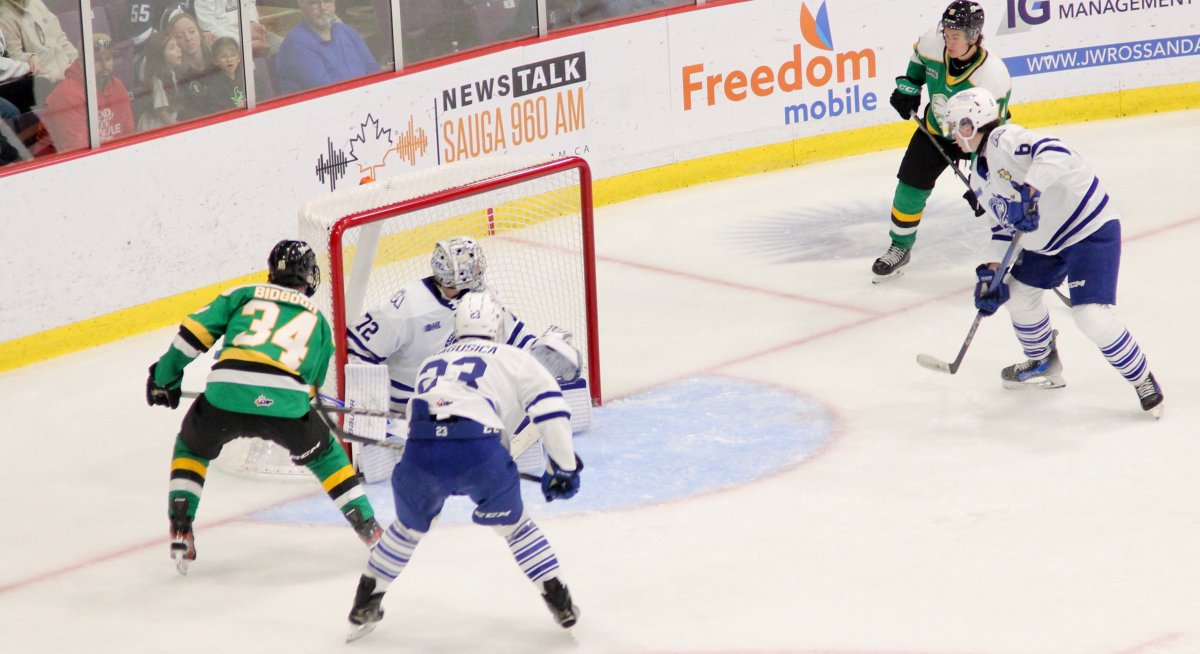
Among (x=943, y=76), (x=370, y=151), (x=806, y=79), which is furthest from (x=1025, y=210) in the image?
(x=806, y=79)

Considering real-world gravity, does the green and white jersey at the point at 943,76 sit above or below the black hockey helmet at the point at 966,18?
below

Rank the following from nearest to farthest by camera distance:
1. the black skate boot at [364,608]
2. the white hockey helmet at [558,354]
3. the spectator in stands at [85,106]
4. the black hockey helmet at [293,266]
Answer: the black skate boot at [364,608] → the white hockey helmet at [558,354] → the black hockey helmet at [293,266] → the spectator in stands at [85,106]

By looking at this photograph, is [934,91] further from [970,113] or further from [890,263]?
[970,113]

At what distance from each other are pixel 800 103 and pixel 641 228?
1.17 metres

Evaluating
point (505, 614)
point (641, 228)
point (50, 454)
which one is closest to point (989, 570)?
point (505, 614)

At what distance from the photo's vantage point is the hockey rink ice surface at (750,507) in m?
4.53

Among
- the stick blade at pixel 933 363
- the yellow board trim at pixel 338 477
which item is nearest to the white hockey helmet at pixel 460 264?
the yellow board trim at pixel 338 477

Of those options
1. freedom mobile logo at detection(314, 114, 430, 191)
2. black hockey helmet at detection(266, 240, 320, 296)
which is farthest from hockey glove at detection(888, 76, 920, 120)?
black hockey helmet at detection(266, 240, 320, 296)

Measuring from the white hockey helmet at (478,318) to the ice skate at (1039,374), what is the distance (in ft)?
Result: 7.73

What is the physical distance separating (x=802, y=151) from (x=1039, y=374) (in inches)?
119

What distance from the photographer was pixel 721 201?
8438mm

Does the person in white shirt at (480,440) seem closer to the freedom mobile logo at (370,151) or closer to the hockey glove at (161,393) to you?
the hockey glove at (161,393)

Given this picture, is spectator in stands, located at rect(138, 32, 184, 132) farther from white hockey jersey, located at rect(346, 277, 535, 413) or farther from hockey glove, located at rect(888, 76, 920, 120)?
hockey glove, located at rect(888, 76, 920, 120)

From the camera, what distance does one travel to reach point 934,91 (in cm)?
705
